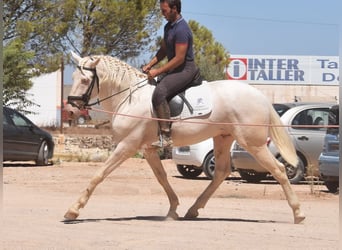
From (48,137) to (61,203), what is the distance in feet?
33.0

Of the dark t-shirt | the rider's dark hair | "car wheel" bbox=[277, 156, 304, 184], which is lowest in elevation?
"car wheel" bbox=[277, 156, 304, 184]

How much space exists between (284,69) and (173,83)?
49.9 m

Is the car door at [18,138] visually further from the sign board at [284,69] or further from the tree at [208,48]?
the sign board at [284,69]

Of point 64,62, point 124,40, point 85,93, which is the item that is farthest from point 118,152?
point 124,40

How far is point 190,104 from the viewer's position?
11.2m

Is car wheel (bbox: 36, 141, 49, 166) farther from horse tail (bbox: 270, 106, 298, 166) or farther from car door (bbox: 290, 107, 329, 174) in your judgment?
horse tail (bbox: 270, 106, 298, 166)

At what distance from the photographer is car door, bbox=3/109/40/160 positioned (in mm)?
22062

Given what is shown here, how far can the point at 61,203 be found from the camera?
13.7 metres

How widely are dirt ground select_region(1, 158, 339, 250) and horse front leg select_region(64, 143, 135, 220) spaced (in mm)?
190

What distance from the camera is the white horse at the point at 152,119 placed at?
36.6 feet

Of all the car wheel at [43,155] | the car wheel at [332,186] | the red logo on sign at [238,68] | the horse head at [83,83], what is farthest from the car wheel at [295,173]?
the red logo on sign at [238,68]

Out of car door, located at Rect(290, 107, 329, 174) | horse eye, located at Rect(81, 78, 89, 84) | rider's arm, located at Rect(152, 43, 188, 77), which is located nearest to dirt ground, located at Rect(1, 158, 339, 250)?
car door, located at Rect(290, 107, 329, 174)

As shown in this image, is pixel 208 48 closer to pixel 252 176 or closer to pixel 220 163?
pixel 252 176

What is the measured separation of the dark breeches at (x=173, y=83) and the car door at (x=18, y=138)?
37.5 feet
